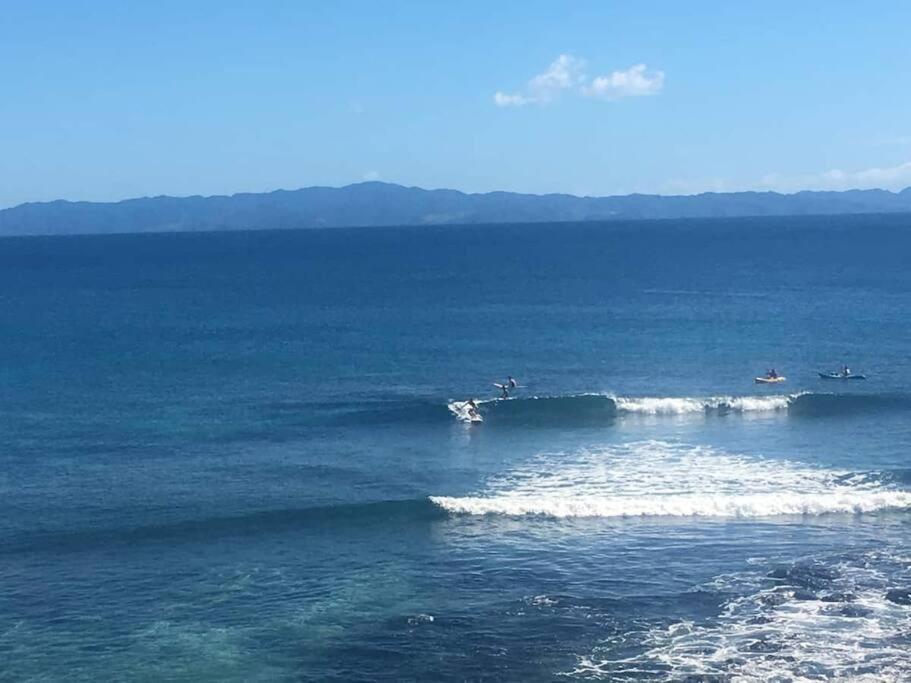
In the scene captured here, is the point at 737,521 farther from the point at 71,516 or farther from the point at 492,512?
the point at 71,516

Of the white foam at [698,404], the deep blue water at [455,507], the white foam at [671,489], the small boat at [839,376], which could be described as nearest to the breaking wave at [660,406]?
the white foam at [698,404]

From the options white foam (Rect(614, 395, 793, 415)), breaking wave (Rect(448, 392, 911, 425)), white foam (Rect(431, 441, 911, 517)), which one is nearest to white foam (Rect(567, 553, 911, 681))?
white foam (Rect(431, 441, 911, 517))

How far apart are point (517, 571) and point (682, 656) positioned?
9464 mm

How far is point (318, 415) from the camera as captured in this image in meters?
70.4

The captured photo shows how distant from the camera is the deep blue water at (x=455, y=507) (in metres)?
37.0

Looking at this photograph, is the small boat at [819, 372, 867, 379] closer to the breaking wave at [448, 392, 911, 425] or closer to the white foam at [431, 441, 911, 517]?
the breaking wave at [448, 392, 911, 425]

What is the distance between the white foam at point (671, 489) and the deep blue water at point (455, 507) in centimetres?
20

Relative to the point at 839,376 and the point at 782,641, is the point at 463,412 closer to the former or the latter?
the point at 839,376

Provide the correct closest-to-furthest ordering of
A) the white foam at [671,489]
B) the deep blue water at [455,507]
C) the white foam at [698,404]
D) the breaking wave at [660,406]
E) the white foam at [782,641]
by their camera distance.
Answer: the white foam at [782,641], the deep blue water at [455,507], the white foam at [671,489], the breaking wave at [660,406], the white foam at [698,404]

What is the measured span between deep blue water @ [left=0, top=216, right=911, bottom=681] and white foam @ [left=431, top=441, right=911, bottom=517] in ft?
0.66

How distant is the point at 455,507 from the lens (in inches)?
2025

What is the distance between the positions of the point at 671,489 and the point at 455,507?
10679 mm

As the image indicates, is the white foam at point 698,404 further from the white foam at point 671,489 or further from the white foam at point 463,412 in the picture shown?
the white foam at point 671,489

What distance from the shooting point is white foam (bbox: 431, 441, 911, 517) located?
50438mm
